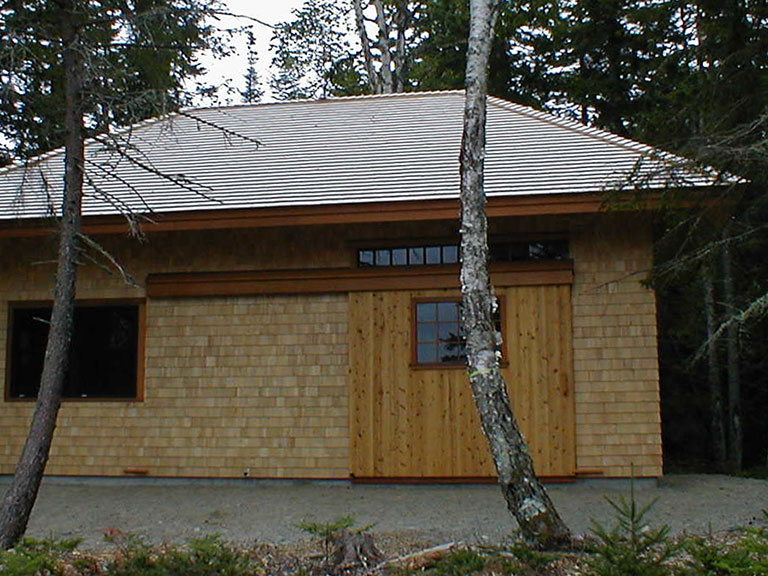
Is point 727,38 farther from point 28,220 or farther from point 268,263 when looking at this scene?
point 28,220

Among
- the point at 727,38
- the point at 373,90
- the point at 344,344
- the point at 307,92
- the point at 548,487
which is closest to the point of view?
the point at 548,487

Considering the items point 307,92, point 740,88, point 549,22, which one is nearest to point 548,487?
point 740,88

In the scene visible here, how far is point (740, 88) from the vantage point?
1003cm

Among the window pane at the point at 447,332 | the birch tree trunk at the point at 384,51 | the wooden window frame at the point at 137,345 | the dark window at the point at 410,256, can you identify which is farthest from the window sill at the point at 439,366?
the birch tree trunk at the point at 384,51

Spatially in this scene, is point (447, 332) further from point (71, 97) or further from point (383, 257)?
point (71, 97)

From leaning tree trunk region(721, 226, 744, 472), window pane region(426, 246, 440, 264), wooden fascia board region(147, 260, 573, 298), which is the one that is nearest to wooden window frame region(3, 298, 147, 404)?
wooden fascia board region(147, 260, 573, 298)

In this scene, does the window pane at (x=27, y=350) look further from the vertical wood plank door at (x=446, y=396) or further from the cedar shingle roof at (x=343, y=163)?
the vertical wood plank door at (x=446, y=396)

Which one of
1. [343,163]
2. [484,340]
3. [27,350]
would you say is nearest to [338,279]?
[343,163]

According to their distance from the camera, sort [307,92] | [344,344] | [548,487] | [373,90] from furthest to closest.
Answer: [307,92]
[373,90]
[344,344]
[548,487]

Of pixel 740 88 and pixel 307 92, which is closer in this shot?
pixel 740 88

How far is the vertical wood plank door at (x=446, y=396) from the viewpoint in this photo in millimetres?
9469

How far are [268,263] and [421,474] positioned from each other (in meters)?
3.09

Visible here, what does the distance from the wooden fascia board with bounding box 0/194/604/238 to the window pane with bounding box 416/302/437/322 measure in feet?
3.40

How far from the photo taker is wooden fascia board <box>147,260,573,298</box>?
9602 millimetres
